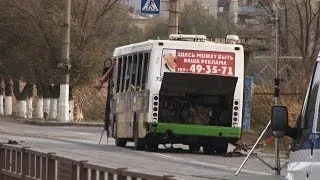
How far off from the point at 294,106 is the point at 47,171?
57.4 ft

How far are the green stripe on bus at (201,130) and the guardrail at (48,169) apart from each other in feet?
38.0

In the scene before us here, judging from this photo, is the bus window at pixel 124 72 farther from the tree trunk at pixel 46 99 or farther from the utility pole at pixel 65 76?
the tree trunk at pixel 46 99

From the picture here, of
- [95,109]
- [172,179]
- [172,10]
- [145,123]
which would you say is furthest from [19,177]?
[95,109]

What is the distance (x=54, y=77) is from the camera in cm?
5191

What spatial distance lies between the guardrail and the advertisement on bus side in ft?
38.6

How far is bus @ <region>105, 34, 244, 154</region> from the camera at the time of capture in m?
24.9

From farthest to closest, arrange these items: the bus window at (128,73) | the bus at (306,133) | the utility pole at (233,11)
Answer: the utility pole at (233,11) < the bus window at (128,73) < the bus at (306,133)

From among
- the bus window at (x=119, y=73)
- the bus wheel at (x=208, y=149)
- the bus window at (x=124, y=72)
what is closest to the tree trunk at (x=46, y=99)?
the bus window at (x=119, y=73)

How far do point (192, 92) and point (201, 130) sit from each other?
3.61ft

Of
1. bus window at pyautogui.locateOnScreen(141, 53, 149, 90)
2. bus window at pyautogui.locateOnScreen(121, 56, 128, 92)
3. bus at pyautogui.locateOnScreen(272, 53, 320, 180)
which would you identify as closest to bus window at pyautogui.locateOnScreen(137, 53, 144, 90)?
bus window at pyautogui.locateOnScreen(141, 53, 149, 90)

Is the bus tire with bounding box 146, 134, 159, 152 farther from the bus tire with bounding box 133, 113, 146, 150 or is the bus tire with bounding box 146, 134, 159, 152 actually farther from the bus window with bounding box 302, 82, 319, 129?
the bus window with bounding box 302, 82, 319, 129

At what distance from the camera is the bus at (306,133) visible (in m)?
7.38

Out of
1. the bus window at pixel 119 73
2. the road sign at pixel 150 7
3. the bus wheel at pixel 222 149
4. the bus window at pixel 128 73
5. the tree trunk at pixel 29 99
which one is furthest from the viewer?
the tree trunk at pixel 29 99

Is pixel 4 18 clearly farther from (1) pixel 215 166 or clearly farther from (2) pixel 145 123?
(1) pixel 215 166
